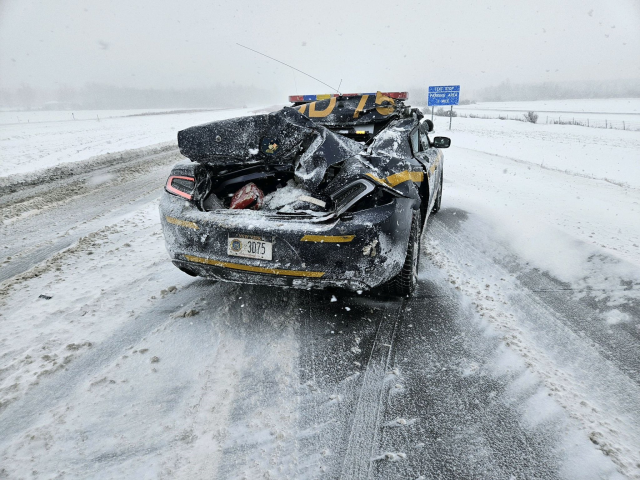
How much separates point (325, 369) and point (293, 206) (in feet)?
4.24

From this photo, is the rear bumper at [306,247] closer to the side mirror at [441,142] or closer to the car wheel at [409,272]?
the car wheel at [409,272]

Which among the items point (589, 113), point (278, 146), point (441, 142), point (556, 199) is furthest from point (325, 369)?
point (589, 113)

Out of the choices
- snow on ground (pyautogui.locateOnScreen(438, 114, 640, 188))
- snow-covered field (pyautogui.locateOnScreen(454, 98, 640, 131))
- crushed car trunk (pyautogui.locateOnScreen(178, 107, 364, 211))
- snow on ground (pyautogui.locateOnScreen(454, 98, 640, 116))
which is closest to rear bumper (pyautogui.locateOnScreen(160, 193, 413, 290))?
crushed car trunk (pyautogui.locateOnScreen(178, 107, 364, 211))

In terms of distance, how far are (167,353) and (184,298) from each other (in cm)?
78

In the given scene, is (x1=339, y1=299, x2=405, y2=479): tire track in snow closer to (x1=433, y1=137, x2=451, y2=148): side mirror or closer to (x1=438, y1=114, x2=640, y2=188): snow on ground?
(x1=433, y1=137, x2=451, y2=148): side mirror

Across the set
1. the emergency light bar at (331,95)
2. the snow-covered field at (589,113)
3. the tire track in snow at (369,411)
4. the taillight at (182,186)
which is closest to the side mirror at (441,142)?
the emergency light bar at (331,95)

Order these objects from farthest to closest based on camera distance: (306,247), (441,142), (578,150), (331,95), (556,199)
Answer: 1. (578,150)
2. (556,199)
3. (331,95)
4. (441,142)
5. (306,247)

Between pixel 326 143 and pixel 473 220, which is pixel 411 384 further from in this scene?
pixel 473 220

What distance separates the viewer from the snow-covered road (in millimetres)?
1728

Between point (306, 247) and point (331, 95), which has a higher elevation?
point (331, 95)

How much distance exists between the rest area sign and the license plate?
1820 centimetres

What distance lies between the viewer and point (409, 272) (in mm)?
3023

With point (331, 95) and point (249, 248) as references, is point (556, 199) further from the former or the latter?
point (249, 248)

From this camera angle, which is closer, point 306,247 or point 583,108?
point 306,247
